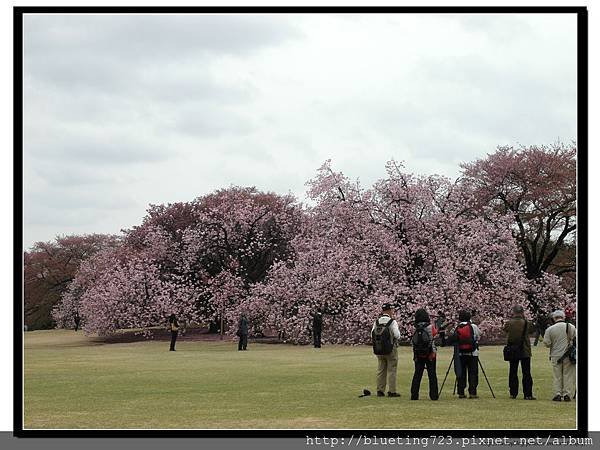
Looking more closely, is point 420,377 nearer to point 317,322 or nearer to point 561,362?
point 561,362

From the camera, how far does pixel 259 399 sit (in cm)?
1574

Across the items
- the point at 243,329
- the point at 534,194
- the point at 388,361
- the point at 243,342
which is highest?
the point at 534,194

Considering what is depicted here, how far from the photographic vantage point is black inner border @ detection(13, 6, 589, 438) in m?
11.7

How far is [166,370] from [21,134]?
12.0 metres

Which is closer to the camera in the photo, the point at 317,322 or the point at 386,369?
the point at 386,369

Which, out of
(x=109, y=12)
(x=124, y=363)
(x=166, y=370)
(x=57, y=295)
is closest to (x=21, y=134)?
(x=109, y=12)

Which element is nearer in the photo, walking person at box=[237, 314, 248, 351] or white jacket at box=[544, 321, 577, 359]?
white jacket at box=[544, 321, 577, 359]

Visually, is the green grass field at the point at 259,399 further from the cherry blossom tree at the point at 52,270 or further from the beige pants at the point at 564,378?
the cherry blossom tree at the point at 52,270

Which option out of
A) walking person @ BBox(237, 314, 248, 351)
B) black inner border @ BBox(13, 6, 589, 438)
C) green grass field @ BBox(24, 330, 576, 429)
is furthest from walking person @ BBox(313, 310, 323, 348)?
black inner border @ BBox(13, 6, 589, 438)

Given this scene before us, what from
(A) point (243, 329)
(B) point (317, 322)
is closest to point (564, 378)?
(A) point (243, 329)

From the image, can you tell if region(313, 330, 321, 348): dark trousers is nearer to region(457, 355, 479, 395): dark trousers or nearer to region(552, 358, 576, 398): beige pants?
region(457, 355, 479, 395): dark trousers

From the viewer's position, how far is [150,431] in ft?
38.9

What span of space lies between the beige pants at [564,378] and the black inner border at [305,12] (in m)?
3.01

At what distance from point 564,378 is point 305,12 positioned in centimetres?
782
